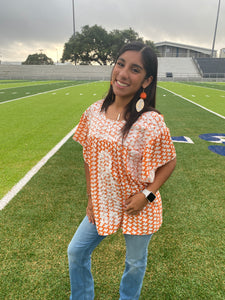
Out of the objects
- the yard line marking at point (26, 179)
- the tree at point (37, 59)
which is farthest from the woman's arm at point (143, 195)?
the tree at point (37, 59)

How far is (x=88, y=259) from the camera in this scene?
1.91 m

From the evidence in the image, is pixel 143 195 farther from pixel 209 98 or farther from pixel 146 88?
pixel 209 98

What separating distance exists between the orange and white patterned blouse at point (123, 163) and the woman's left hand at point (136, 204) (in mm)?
53

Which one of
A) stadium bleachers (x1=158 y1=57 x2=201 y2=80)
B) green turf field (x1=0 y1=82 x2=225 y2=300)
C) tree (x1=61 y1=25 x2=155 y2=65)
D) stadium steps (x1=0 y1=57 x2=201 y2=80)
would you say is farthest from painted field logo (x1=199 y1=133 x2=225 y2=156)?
tree (x1=61 y1=25 x2=155 y2=65)

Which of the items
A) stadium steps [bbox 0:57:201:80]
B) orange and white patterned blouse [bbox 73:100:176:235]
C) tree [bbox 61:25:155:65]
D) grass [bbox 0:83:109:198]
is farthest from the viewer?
tree [bbox 61:25:155:65]

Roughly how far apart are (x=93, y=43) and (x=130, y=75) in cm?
8223

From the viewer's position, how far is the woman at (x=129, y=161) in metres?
1.62

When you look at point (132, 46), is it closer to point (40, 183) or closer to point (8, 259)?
point (8, 259)

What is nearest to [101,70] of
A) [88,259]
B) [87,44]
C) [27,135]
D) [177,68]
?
[87,44]

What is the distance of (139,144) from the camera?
161 cm

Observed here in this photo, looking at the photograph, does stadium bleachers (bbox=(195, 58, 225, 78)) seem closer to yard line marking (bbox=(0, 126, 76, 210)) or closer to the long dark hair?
yard line marking (bbox=(0, 126, 76, 210))

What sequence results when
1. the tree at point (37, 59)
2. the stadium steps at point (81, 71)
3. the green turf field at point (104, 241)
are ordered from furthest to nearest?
the tree at point (37, 59) → the stadium steps at point (81, 71) → the green turf field at point (104, 241)

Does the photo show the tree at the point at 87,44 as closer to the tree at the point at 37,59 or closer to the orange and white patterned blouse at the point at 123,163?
the tree at the point at 37,59

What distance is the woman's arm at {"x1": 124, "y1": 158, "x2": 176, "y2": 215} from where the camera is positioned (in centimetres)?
166
